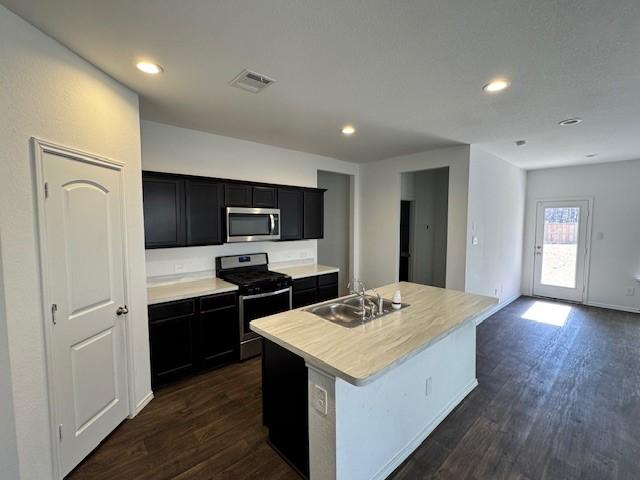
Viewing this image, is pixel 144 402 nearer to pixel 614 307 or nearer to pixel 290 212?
pixel 290 212

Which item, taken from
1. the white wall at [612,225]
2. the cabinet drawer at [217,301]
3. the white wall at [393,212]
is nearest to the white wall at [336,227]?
the white wall at [393,212]

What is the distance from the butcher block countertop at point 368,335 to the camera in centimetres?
142

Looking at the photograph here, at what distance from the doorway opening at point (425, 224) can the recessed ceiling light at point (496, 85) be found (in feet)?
11.1

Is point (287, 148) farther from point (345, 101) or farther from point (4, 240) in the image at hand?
point (4, 240)

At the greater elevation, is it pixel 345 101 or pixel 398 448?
pixel 345 101

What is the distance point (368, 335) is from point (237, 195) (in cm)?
241

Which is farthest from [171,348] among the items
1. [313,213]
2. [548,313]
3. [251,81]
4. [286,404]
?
[548,313]

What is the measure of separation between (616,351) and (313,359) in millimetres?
4327

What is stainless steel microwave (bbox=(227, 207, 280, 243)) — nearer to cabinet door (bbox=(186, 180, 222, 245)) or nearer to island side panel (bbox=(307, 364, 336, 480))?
cabinet door (bbox=(186, 180, 222, 245))

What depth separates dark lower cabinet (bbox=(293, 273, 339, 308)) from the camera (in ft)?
12.6

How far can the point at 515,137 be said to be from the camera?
141 inches

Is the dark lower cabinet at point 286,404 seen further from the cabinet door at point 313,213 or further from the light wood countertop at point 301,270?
the cabinet door at point 313,213

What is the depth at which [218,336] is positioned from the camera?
9.91 ft

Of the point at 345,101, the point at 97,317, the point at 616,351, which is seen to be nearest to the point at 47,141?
the point at 97,317
